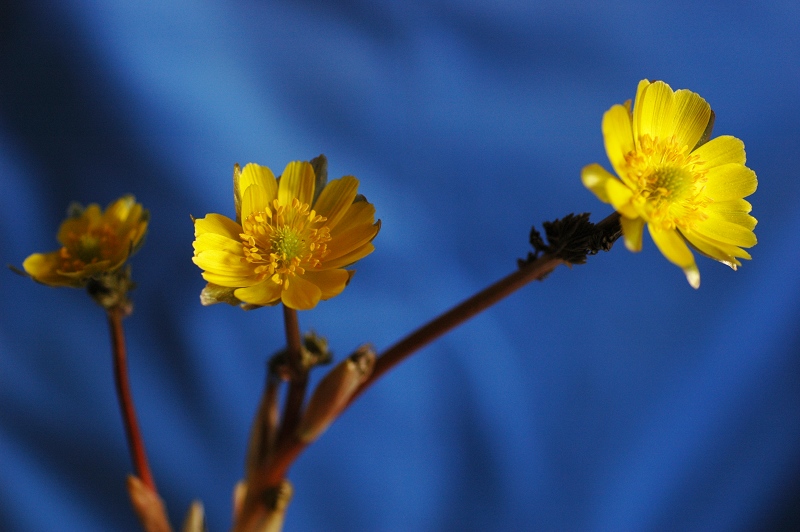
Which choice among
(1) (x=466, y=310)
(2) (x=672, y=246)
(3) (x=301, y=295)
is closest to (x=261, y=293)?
(3) (x=301, y=295)

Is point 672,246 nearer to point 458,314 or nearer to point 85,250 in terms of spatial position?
point 458,314

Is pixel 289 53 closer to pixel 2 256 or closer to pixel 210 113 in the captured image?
pixel 210 113

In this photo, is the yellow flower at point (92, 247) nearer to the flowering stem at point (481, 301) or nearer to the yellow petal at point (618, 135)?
the flowering stem at point (481, 301)

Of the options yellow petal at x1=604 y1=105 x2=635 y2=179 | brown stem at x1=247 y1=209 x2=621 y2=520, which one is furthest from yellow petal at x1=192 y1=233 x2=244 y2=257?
yellow petal at x1=604 y1=105 x2=635 y2=179

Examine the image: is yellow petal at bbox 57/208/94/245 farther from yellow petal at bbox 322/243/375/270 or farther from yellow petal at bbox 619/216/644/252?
yellow petal at bbox 619/216/644/252

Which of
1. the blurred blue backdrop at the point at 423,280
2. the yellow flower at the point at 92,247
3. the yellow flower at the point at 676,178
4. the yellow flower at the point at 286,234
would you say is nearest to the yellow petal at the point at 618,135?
the yellow flower at the point at 676,178
